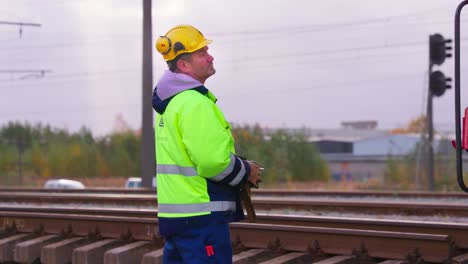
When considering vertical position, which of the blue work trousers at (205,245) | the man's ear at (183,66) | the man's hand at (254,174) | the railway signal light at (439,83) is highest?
the railway signal light at (439,83)

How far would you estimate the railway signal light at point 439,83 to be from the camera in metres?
23.7

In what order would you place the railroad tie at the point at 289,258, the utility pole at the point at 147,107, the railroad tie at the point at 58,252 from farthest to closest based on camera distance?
the utility pole at the point at 147,107
the railroad tie at the point at 58,252
the railroad tie at the point at 289,258

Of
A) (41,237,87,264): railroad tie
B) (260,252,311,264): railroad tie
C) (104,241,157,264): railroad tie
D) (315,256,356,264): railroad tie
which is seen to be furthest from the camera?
(41,237,87,264): railroad tie

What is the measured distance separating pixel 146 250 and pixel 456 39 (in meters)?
4.76

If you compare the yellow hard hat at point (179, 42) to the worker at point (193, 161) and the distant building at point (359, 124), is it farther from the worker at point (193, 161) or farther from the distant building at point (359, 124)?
the distant building at point (359, 124)

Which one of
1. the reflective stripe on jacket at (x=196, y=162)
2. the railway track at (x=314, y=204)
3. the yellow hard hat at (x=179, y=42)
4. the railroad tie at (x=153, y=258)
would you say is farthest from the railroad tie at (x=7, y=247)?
the yellow hard hat at (x=179, y=42)

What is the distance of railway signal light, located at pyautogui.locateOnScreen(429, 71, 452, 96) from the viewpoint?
2373 cm

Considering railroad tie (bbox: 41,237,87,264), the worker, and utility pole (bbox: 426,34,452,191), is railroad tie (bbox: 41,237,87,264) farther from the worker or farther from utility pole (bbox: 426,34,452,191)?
utility pole (bbox: 426,34,452,191)

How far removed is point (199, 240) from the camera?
14.7 feet

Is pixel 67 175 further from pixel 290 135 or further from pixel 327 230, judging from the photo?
pixel 327 230

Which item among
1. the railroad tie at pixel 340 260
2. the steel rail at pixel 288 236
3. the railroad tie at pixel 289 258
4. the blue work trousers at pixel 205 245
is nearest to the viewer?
the blue work trousers at pixel 205 245

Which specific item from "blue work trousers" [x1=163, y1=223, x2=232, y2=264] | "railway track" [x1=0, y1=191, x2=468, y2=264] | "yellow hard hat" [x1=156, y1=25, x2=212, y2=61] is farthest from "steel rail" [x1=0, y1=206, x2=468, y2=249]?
"yellow hard hat" [x1=156, y1=25, x2=212, y2=61]

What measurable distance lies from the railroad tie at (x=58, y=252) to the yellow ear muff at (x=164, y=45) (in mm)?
4771

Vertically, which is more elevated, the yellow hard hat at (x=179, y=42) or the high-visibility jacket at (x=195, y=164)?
the yellow hard hat at (x=179, y=42)
